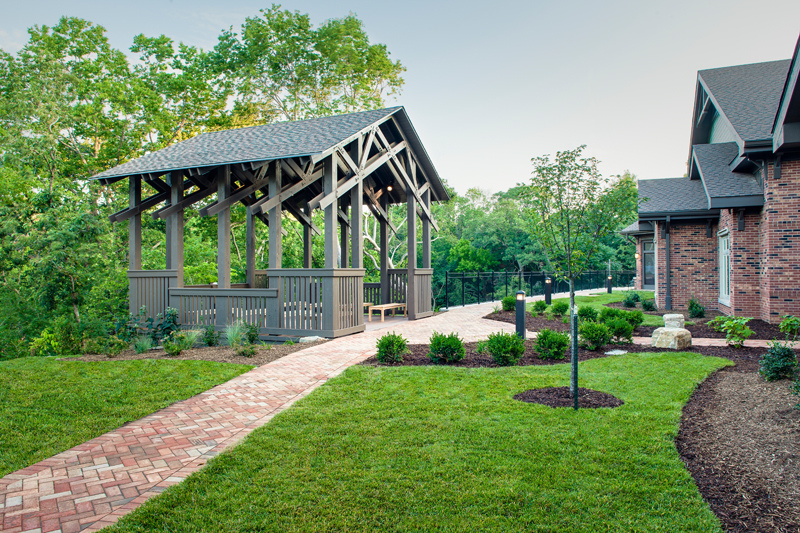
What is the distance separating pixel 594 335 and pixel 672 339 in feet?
4.56

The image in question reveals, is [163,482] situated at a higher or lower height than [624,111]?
lower

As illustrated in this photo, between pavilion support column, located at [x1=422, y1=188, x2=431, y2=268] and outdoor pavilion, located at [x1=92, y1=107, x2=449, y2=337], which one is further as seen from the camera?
pavilion support column, located at [x1=422, y1=188, x2=431, y2=268]

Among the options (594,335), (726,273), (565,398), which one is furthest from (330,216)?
(726,273)

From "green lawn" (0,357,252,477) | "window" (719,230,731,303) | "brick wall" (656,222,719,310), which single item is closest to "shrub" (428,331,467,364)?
"green lawn" (0,357,252,477)

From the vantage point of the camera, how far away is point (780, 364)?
5383 millimetres

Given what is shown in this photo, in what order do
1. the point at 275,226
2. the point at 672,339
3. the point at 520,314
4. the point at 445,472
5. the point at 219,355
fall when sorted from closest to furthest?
the point at 445,472, the point at 219,355, the point at 672,339, the point at 520,314, the point at 275,226

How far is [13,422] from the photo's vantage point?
463 centimetres

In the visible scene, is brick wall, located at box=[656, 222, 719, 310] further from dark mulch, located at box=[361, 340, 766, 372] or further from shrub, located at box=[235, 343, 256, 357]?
shrub, located at box=[235, 343, 256, 357]

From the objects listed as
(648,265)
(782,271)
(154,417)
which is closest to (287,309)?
(154,417)

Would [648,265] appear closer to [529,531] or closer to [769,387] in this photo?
[769,387]

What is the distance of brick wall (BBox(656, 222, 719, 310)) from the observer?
48.4 feet

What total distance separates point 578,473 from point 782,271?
1000 cm

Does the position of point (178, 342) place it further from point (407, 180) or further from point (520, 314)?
point (407, 180)

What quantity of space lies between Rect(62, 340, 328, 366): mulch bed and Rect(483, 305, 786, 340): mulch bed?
18.8 feet
